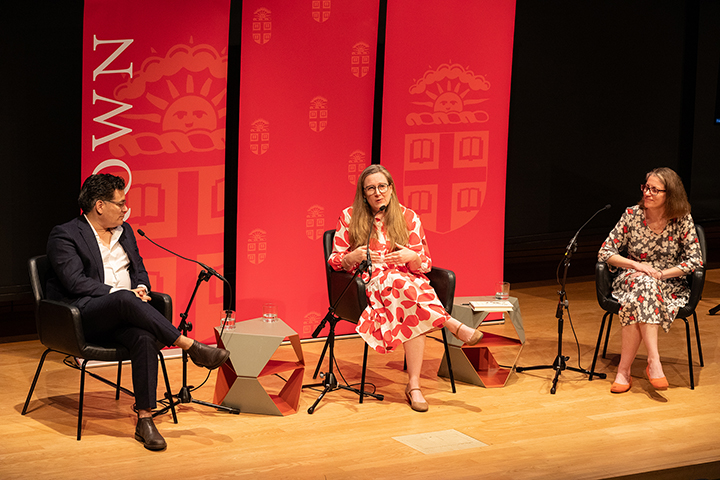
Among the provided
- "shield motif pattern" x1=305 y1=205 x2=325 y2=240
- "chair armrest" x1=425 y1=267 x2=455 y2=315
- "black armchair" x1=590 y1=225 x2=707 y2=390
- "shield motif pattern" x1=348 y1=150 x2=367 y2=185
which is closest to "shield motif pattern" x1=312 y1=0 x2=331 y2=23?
"shield motif pattern" x1=348 y1=150 x2=367 y2=185

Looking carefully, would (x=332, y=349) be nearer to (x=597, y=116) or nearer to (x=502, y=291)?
(x=502, y=291)

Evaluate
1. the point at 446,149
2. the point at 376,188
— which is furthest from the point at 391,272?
the point at 446,149

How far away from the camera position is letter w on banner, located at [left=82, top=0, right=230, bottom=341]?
16.4ft

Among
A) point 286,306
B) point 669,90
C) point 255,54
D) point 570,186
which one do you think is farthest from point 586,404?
point 669,90

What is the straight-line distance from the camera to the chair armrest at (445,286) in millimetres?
4945

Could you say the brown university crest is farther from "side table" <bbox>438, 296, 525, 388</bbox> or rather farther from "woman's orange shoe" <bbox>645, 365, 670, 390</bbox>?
"woman's orange shoe" <bbox>645, 365, 670, 390</bbox>

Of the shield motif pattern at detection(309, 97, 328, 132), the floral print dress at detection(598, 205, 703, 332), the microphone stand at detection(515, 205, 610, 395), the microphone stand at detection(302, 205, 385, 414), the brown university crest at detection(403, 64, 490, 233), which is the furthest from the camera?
the brown university crest at detection(403, 64, 490, 233)

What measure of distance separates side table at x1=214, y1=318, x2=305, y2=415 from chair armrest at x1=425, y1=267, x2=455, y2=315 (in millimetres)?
878

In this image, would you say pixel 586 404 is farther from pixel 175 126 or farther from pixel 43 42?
pixel 43 42

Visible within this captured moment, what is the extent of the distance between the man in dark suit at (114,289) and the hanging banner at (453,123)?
2114 mm

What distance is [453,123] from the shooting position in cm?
619

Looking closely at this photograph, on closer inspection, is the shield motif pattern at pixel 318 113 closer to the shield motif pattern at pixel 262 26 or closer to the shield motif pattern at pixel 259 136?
the shield motif pattern at pixel 259 136

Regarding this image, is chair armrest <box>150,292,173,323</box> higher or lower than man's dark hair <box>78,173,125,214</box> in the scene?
lower

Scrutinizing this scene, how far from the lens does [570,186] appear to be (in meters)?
8.06
